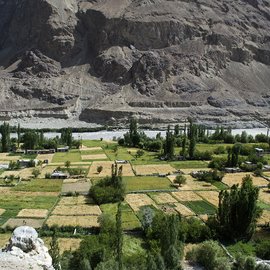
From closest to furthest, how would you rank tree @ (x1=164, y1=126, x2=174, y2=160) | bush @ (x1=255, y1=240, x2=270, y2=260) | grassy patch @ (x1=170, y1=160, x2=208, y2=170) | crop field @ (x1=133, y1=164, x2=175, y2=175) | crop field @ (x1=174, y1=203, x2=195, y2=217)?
bush @ (x1=255, y1=240, x2=270, y2=260), crop field @ (x1=174, y1=203, x2=195, y2=217), crop field @ (x1=133, y1=164, x2=175, y2=175), grassy patch @ (x1=170, y1=160, x2=208, y2=170), tree @ (x1=164, y1=126, x2=174, y2=160)

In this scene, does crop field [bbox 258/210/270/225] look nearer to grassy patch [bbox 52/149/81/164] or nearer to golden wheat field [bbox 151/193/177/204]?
golden wheat field [bbox 151/193/177/204]

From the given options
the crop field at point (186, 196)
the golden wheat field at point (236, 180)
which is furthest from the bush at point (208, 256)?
the golden wheat field at point (236, 180)

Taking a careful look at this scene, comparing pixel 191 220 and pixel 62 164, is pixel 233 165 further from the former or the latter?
pixel 191 220

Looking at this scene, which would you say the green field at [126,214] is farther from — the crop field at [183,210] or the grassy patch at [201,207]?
the grassy patch at [201,207]

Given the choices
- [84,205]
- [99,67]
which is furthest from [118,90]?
[84,205]

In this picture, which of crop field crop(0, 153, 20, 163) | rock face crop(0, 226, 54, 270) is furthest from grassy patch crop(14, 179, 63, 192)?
rock face crop(0, 226, 54, 270)

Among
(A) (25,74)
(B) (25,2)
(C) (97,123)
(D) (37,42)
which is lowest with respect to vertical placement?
(C) (97,123)

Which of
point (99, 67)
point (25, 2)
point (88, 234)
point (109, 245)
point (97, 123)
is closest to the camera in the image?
point (109, 245)
